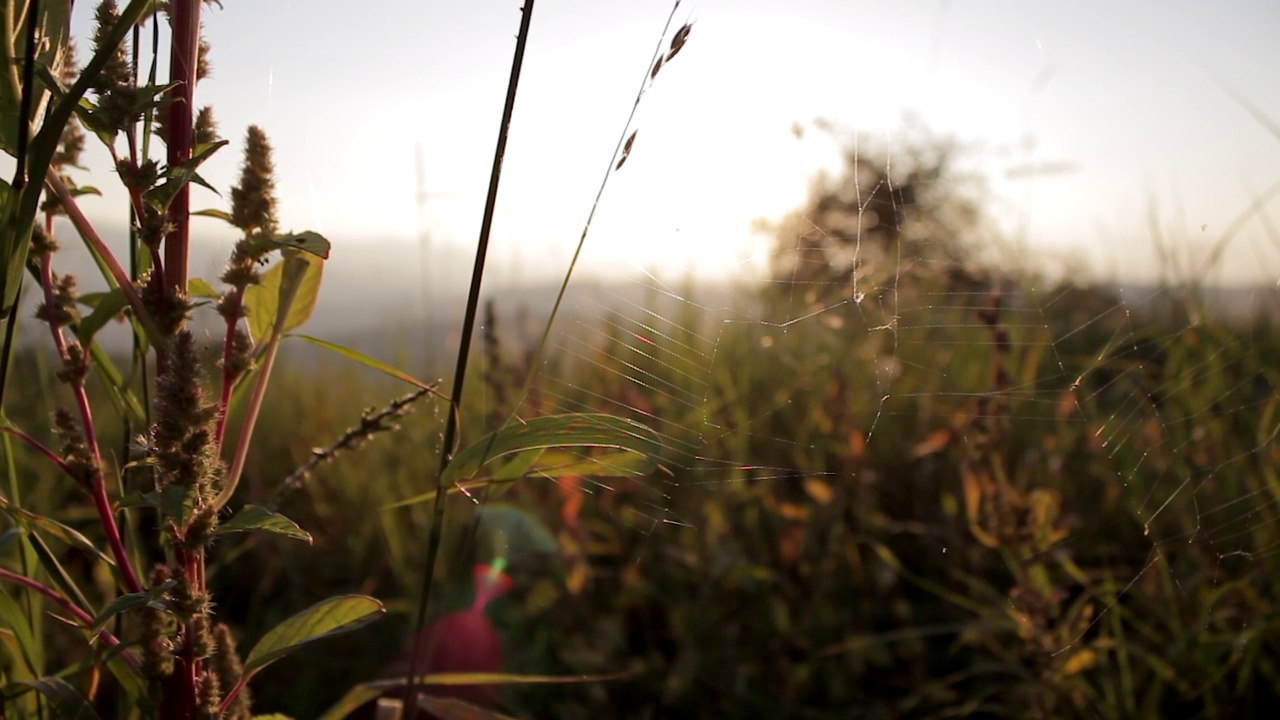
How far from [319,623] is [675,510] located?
50.9 inches

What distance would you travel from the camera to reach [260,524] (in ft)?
1.85

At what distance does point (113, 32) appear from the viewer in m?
0.54

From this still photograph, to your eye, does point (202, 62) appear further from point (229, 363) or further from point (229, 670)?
point (229, 670)

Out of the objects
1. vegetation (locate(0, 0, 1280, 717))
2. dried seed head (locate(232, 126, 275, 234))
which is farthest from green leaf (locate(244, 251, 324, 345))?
dried seed head (locate(232, 126, 275, 234))

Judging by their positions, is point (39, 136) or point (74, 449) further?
point (74, 449)

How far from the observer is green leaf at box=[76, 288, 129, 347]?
642 millimetres

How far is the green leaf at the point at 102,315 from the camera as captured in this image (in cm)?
64

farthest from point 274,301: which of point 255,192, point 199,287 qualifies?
point 255,192

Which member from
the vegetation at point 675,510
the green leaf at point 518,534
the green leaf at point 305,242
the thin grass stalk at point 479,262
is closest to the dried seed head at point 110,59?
the vegetation at point 675,510

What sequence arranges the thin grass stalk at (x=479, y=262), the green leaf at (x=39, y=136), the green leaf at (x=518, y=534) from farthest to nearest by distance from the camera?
the green leaf at (x=518, y=534), the thin grass stalk at (x=479, y=262), the green leaf at (x=39, y=136)

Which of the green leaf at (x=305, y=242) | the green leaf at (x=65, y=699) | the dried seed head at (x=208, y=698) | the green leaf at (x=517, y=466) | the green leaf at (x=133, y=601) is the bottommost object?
the green leaf at (x=65, y=699)

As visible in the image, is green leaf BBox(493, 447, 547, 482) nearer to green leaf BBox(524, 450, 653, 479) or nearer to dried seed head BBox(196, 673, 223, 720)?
green leaf BBox(524, 450, 653, 479)

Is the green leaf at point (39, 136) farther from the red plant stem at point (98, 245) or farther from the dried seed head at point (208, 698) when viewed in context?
the dried seed head at point (208, 698)

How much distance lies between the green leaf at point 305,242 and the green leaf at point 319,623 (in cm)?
24
